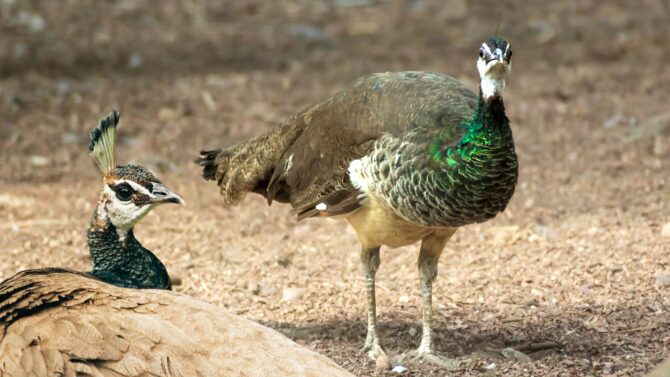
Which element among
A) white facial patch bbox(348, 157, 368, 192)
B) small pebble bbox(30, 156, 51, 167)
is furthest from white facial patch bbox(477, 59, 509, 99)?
small pebble bbox(30, 156, 51, 167)

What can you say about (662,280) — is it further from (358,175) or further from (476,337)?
(358,175)

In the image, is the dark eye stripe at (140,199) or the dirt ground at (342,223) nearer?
the dark eye stripe at (140,199)

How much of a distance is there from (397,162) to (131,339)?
65.3 inches

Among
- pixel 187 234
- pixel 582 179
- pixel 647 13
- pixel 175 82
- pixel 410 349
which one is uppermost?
pixel 647 13

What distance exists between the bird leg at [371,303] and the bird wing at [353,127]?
0.36 meters

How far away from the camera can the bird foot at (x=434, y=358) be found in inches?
201

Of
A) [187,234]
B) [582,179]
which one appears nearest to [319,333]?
[187,234]

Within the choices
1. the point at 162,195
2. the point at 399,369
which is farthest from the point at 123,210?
the point at 399,369

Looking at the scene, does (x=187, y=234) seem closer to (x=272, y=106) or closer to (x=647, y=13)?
(x=272, y=106)

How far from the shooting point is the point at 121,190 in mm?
4910

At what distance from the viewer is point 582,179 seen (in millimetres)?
7984

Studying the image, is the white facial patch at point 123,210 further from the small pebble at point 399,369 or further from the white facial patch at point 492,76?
the white facial patch at point 492,76

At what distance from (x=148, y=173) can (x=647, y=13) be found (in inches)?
372

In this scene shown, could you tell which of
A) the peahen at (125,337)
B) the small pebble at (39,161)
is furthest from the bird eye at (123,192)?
the small pebble at (39,161)
